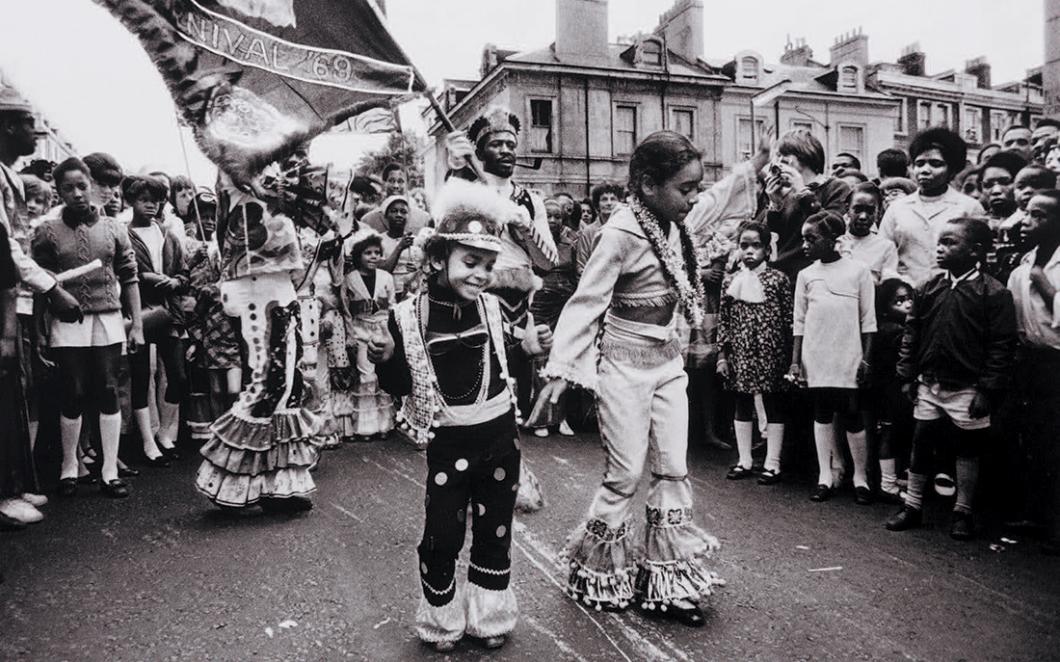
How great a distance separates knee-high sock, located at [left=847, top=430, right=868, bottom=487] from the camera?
5.63 m

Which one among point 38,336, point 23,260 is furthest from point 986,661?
point 38,336

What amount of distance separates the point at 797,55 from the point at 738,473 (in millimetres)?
34483

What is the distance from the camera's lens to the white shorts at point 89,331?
584 cm

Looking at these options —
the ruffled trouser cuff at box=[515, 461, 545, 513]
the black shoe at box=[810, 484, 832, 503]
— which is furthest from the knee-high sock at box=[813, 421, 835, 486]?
the ruffled trouser cuff at box=[515, 461, 545, 513]

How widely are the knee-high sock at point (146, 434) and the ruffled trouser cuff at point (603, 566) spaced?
459 centimetres

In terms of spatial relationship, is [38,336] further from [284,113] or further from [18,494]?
[284,113]

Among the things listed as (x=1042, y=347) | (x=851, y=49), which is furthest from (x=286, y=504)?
(x=851, y=49)

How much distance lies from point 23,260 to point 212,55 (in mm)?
1900

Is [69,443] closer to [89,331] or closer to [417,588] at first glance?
[89,331]

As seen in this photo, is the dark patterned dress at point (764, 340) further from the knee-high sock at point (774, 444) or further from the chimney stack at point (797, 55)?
the chimney stack at point (797, 55)

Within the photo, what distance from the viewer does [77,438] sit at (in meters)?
6.04

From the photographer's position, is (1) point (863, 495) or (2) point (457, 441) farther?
(1) point (863, 495)

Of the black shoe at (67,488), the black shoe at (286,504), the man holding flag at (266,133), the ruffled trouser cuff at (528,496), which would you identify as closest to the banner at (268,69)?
the man holding flag at (266,133)

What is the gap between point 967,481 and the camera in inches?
189
